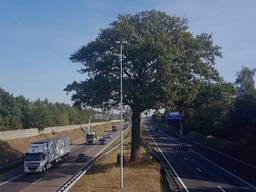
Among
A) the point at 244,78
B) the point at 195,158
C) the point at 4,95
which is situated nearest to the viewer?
the point at 195,158

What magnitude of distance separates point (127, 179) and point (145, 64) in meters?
13.3

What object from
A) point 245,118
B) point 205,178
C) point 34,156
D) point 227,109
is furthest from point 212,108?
point 34,156

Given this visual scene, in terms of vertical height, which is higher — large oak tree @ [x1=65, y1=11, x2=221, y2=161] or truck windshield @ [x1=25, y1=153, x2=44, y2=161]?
large oak tree @ [x1=65, y1=11, x2=221, y2=161]

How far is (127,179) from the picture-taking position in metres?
43.2

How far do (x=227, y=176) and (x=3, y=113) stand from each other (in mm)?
84351

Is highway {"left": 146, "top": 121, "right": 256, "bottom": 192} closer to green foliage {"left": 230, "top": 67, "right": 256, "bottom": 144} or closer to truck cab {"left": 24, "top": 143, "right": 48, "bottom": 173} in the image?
green foliage {"left": 230, "top": 67, "right": 256, "bottom": 144}

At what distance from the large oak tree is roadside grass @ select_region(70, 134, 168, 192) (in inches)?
117

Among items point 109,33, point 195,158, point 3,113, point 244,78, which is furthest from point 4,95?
point 109,33

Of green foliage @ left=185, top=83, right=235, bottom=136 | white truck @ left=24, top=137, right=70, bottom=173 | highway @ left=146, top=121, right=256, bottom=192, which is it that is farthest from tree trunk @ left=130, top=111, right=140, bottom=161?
white truck @ left=24, top=137, right=70, bottom=173

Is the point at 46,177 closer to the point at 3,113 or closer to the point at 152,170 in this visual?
the point at 152,170

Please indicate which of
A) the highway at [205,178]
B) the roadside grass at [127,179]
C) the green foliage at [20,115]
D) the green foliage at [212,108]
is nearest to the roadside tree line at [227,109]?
the green foliage at [212,108]

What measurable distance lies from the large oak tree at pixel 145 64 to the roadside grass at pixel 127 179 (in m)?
2.96

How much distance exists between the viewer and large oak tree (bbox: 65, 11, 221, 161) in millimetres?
49719

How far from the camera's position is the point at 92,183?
40.5 m
